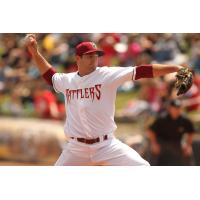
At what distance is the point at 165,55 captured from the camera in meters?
8.00

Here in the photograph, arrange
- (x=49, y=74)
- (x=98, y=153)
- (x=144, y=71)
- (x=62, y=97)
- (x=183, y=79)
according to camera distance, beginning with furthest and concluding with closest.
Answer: (x=62, y=97), (x=49, y=74), (x=98, y=153), (x=144, y=71), (x=183, y=79)

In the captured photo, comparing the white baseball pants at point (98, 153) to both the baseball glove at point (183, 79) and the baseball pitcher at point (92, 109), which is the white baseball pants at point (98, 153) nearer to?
the baseball pitcher at point (92, 109)

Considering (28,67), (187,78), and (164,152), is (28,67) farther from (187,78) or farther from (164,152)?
(187,78)

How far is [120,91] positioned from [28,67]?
1.34 metres

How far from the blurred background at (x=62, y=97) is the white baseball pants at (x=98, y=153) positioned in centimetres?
196

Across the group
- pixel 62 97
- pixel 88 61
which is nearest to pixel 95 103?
pixel 88 61

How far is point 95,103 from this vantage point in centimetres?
575

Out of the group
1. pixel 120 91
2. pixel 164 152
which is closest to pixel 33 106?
pixel 120 91

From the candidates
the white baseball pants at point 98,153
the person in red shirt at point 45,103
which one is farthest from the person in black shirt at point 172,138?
the white baseball pants at point 98,153

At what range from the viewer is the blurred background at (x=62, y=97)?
7.74 meters

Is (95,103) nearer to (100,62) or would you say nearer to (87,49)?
(87,49)

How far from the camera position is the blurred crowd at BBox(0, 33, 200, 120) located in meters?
7.79

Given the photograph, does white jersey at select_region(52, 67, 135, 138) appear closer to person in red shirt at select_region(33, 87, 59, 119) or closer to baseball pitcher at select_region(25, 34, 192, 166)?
baseball pitcher at select_region(25, 34, 192, 166)

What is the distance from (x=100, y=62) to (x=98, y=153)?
232cm
